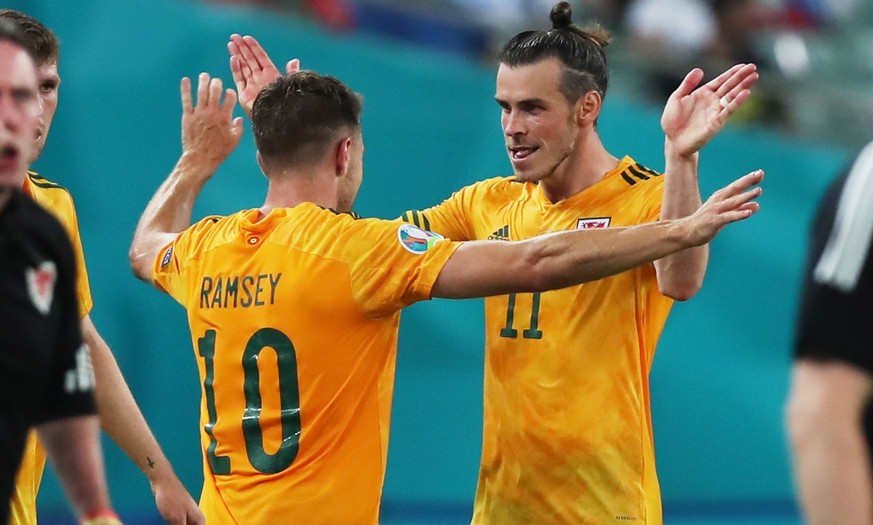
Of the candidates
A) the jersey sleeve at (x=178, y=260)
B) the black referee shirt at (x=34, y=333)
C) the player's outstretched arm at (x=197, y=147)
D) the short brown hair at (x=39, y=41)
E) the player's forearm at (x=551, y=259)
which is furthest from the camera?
the player's outstretched arm at (x=197, y=147)

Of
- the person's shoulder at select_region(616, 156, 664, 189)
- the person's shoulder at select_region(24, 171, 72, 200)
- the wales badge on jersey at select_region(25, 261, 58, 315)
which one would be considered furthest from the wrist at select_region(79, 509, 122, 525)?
the person's shoulder at select_region(616, 156, 664, 189)

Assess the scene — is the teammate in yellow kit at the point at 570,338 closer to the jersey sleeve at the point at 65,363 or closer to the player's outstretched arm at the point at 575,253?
the player's outstretched arm at the point at 575,253

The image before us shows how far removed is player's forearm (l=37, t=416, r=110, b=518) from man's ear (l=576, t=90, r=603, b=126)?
2.39 metres

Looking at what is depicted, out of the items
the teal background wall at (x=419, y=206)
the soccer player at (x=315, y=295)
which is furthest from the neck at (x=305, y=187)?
the teal background wall at (x=419, y=206)

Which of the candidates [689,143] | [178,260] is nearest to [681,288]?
[689,143]

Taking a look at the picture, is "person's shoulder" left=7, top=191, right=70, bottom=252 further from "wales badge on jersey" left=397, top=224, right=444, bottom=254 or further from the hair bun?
the hair bun

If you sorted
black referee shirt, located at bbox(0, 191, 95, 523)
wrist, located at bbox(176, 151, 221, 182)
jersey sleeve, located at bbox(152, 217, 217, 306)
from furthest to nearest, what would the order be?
wrist, located at bbox(176, 151, 221, 182), jersey sleeve, located at bbox(152, 217, 217, 306), black referee shirt, located at bbox(0, 191, 95, 523)

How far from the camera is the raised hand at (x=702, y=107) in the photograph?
15.1 feet

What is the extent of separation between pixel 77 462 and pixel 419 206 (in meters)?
5.43

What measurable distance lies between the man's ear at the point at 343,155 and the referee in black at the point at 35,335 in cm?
134

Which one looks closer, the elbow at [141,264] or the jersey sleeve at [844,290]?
the jersey sleeve at [844,290]

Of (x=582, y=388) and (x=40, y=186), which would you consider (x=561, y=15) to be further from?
(x=40, y=186)

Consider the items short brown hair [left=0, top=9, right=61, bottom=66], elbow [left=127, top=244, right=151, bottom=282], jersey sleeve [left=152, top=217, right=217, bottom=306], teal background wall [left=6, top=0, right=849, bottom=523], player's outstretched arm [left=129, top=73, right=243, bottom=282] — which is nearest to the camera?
jersey sleeve [left=152, top=217, right=217, bottom=306]

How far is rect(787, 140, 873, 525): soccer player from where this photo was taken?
2.64 metres
